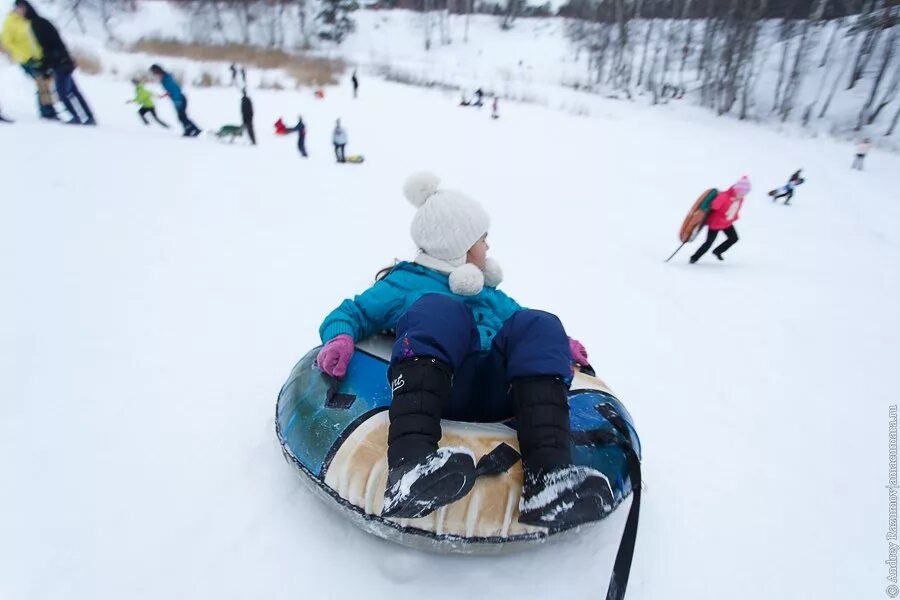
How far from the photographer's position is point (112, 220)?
161 inches

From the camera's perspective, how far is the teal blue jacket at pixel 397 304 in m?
1.91

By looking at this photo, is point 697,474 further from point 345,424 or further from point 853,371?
point 853,371

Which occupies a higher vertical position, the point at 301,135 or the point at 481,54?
the point at 481,54

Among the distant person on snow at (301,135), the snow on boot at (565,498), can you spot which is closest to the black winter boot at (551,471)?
the snow on boot at (565,498)

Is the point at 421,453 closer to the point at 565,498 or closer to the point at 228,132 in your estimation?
the point at 565,498

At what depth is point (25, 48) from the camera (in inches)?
241

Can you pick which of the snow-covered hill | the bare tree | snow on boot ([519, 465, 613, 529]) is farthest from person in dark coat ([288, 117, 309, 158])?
the bare tree

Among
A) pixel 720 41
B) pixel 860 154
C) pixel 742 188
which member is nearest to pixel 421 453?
pixel 742 188

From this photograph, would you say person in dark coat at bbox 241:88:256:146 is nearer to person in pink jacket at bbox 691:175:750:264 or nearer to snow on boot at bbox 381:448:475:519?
person in pink jacket at bbox 691:175:750:264

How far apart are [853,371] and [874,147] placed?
58.0ft

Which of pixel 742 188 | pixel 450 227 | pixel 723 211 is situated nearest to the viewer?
pixel 450 227

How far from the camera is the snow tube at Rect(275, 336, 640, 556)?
1431mm

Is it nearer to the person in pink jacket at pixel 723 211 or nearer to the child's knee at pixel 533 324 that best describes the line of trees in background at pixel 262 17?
the person in pink jacket at pixel 723 211

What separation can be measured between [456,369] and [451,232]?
58 cm
